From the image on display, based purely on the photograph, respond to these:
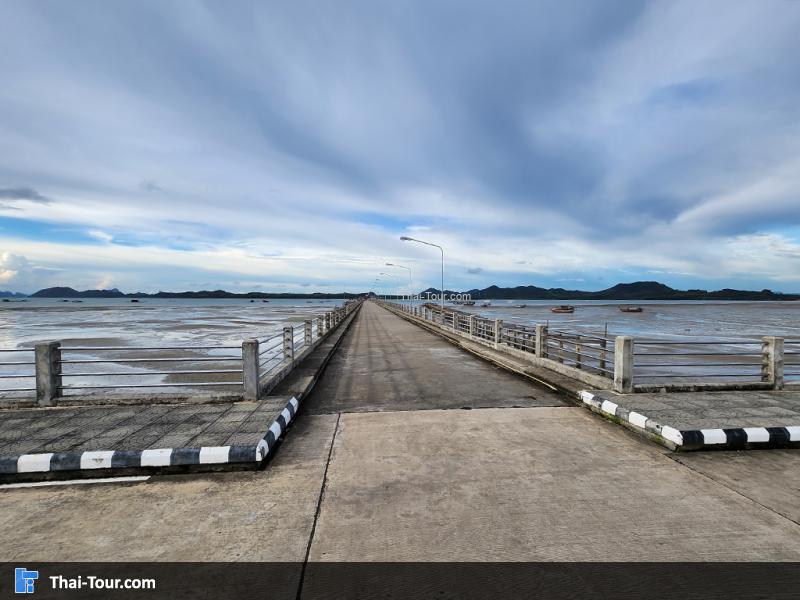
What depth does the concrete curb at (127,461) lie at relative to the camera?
4965 millimetres

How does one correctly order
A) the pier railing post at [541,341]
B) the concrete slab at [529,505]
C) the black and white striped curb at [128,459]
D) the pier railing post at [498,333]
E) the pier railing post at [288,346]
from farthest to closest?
1. the pier railing post at [498,333]
2. the pier railing post at [541,341]
3. the pier railing post at [288,346]
4. the black and white striped curb at [128,459]
5. the concrete slab at [529,505]

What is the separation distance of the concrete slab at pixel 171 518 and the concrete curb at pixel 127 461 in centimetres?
17

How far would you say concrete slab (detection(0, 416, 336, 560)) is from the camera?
3494 mm

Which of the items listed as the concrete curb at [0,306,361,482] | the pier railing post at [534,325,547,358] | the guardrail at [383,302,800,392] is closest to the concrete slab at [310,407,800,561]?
the concrete curb at [0,306,361,482]

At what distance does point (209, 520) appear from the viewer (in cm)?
398

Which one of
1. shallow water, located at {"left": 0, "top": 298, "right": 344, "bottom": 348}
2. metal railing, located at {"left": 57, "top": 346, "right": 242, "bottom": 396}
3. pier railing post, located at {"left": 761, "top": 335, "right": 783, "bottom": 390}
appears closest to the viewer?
pier railing post, located at {"left": 761, "top": 335, "right": 783, "bottom": 390}

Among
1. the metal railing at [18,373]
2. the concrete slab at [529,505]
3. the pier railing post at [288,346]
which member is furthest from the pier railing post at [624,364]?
the metal railing at [18,373]

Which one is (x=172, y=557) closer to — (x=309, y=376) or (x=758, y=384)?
(x=309, y=376)
